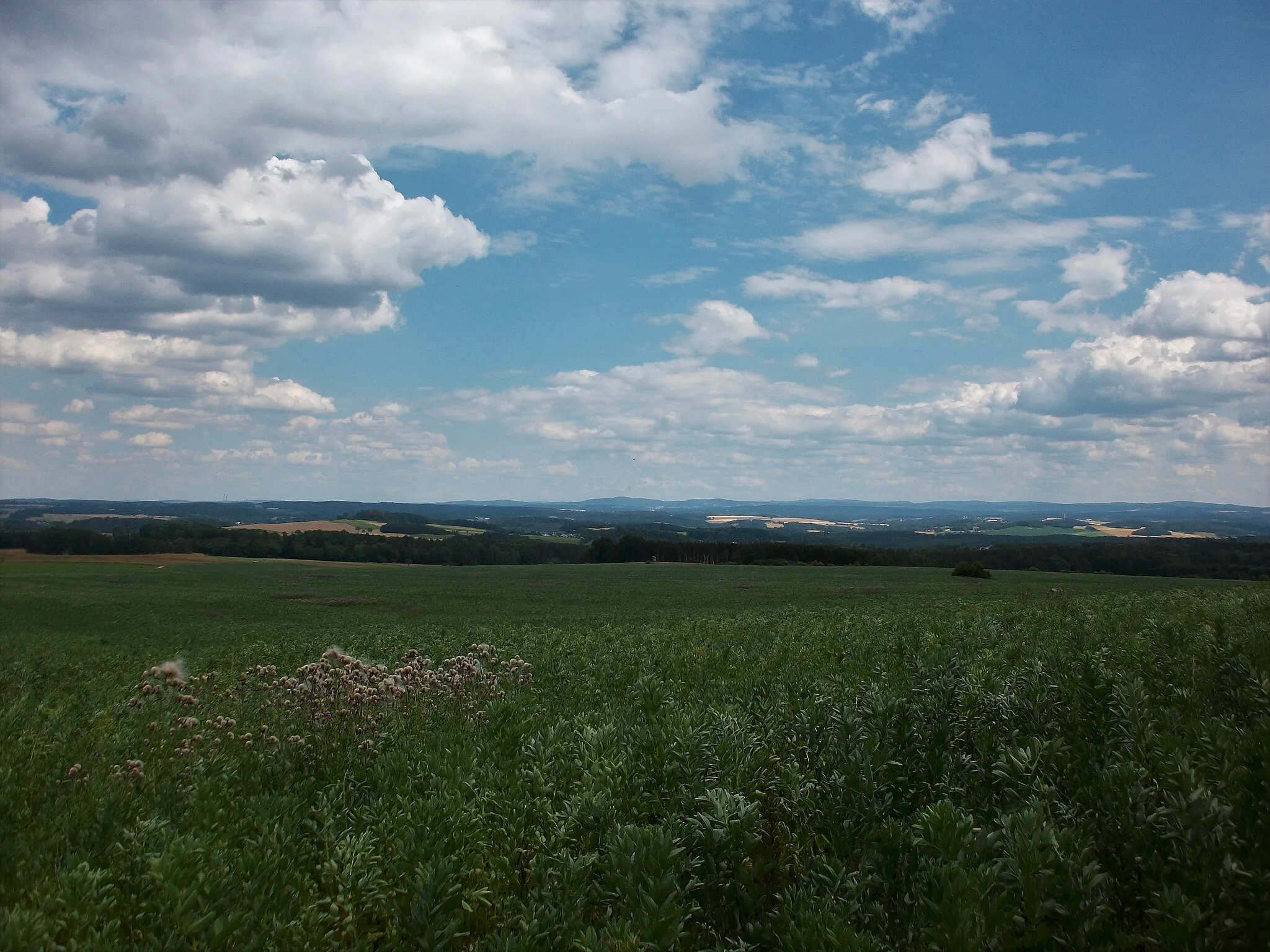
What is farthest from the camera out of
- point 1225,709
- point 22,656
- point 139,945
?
point 22,656

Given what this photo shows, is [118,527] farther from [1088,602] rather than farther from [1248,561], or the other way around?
[1248,561]

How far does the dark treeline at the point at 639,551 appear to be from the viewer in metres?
88.1

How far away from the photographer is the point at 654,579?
7325cm

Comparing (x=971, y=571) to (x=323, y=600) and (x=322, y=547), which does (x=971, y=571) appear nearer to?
(x=323, y=600)

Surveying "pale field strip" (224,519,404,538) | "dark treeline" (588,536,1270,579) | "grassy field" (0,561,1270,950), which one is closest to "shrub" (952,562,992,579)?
"dark treeline" (588,536,1270,579)

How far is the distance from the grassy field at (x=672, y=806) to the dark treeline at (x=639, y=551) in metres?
89.5

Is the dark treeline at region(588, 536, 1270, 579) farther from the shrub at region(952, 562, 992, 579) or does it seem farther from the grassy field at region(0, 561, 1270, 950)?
the grassy field at region(0, 561, 1270, 950)

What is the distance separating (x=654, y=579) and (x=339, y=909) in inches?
2722

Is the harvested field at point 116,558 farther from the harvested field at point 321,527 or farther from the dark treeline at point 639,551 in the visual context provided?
the harvested field at point 321,527

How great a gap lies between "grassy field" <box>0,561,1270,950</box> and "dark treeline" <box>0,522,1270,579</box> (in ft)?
294

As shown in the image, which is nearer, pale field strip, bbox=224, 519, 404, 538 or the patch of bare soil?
the patch of bare soil

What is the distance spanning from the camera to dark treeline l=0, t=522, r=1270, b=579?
88062mm

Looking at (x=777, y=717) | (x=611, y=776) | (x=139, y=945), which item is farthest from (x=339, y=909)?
(x=777, y=717)

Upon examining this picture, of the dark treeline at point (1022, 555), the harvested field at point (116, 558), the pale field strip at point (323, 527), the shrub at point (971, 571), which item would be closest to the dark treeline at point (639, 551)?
the dark treeline at point (1022, 555)
